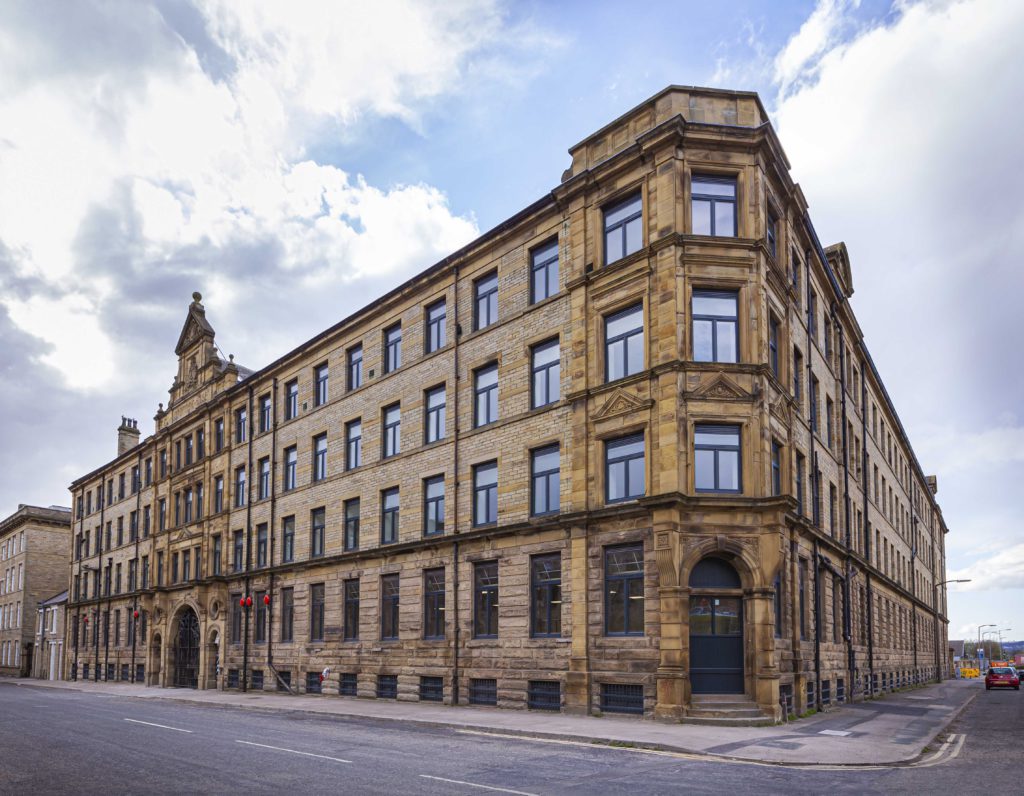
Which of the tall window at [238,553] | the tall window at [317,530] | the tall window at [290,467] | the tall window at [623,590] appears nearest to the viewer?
the tall window at [623,590]

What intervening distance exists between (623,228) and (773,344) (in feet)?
18.2

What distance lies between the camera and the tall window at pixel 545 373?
29094 millimetres

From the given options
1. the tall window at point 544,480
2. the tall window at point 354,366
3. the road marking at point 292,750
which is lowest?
the road marking at point 292,750

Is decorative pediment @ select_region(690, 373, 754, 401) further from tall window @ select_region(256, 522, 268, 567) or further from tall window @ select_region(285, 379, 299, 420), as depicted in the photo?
tall window @ select_region(256, 522, 268, 567)

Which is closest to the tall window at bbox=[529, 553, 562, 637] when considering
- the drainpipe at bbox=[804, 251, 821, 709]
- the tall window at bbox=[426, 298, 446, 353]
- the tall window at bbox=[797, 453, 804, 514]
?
the tall window at bbox=[797, 453, 804, 514]

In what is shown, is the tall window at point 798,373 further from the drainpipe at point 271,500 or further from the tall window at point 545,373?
the drainpipe at point 271,500

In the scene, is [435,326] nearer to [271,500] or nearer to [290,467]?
[290,467]

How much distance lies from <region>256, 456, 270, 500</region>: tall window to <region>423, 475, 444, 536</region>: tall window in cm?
1347

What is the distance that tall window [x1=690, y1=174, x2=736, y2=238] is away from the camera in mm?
25922

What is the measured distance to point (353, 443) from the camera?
128 feet

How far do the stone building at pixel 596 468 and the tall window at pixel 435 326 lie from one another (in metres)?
0.08

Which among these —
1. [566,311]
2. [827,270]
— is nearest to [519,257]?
[566,311]

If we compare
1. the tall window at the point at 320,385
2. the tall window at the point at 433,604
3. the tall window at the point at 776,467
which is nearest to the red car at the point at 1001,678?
the tall window at the point at 776,467

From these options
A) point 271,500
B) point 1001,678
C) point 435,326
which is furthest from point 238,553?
point 1001,678
